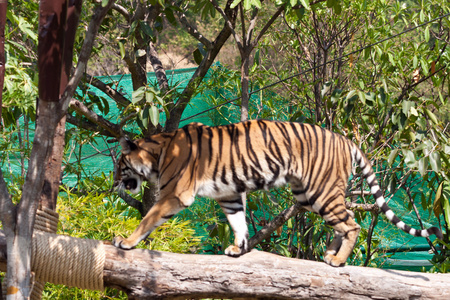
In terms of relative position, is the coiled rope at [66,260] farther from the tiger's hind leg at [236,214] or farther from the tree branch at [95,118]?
the tree branch at [95,118]

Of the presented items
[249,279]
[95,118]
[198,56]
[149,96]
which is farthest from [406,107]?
[95,118]

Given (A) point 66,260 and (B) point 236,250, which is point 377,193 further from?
(A) point 66,260

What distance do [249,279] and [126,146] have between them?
1053mm

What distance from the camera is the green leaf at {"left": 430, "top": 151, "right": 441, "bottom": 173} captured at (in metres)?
2.97

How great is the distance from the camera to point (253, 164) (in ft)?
10.2

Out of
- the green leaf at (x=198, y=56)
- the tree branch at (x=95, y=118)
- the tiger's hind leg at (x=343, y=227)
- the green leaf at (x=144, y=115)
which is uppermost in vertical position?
the green leaf at (x=198, y=56)

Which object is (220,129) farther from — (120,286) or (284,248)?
(284,248)

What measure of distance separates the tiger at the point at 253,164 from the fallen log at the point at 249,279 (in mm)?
208

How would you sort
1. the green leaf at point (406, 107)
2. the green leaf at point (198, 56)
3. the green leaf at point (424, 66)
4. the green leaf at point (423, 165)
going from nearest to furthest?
the green leaf at point (423, 165)
the green leaf at point (406, 107)
the green leaf at point (424, 66)
the green leaf at point (198, 56)

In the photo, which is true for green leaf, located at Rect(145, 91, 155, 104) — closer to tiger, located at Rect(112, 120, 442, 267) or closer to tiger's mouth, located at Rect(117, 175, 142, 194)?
tiger, located at Rect(112, 120, 442, 267)

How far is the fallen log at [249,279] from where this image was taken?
2.65 meters

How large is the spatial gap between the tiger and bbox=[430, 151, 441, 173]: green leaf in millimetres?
376

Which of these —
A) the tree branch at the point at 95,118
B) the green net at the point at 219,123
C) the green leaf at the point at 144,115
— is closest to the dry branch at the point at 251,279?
the green leaf at the point at 144,115

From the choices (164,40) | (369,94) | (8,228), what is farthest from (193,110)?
(164,40)
